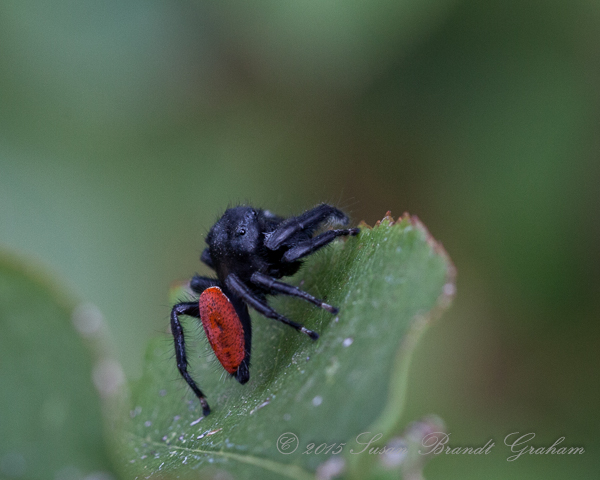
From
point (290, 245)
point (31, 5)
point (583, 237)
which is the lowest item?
point (583, 237)

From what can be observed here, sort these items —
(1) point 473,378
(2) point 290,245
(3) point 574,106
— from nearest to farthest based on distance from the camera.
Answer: (2) point 290,245, (1) point 473,378, (3) point 574,106

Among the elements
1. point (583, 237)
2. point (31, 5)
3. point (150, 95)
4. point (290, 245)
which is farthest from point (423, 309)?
point (31, 5)

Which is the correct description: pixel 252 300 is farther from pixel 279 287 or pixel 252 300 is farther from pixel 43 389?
pixel 43 389

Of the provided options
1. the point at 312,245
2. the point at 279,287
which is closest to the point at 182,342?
the point at 279,287

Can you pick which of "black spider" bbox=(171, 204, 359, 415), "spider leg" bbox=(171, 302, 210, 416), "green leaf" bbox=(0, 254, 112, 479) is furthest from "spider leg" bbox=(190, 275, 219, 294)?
"green leaf" bbox=(0, 254, 112, 479)

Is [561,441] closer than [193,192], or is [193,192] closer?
[561,441]

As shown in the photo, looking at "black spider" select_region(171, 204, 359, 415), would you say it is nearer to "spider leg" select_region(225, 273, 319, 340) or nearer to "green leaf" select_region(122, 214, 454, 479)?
"spider leg" select_region(225, 273, 319, 340)

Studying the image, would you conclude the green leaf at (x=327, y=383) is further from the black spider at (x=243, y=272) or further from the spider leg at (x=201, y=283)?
the spider leg at (x=201, y=283)

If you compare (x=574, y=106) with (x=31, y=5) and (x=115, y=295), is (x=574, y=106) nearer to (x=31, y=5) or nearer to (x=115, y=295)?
(x=115, y=295)

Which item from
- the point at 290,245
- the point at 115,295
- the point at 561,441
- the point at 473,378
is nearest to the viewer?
the point at 290,245
